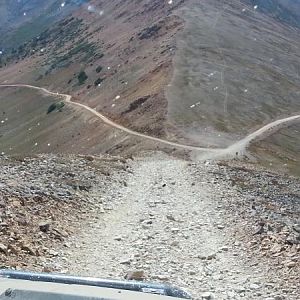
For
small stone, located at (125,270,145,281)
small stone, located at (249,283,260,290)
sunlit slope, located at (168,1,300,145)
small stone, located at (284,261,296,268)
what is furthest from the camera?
sunlit slope, located at (168,1,300,145)

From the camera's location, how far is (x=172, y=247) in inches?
620

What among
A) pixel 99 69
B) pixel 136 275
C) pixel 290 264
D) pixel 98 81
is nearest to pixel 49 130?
pixel 98 81

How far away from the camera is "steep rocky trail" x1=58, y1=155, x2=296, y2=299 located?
12.9 m

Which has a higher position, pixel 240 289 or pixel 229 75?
pixel 240 289

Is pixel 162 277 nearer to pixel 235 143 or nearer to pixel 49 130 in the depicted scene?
pixel 235 143

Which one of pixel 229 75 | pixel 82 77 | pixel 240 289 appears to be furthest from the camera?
pixel 82 77

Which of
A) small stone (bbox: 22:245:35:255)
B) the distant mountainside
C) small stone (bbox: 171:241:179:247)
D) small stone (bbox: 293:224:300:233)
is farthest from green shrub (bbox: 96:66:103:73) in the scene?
small stone (bbox: 22:245:35:255)

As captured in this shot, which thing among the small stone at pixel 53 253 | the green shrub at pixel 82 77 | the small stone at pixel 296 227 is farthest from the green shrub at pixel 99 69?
the small stone at pixel 53 253

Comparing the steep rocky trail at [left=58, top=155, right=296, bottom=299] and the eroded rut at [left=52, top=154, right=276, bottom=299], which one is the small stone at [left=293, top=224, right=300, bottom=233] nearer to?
the steep rocky trail at [left=58, top=155, right=296, bottom=299]

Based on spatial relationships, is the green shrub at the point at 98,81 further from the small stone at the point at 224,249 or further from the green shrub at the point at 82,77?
the small stone at the point at 224,249

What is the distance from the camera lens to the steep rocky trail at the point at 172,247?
509 inches

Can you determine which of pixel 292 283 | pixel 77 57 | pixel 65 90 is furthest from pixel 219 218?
pixel 77 57

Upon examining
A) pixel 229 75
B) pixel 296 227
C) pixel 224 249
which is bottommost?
pixel 229 75

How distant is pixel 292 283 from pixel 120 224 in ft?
24.7
